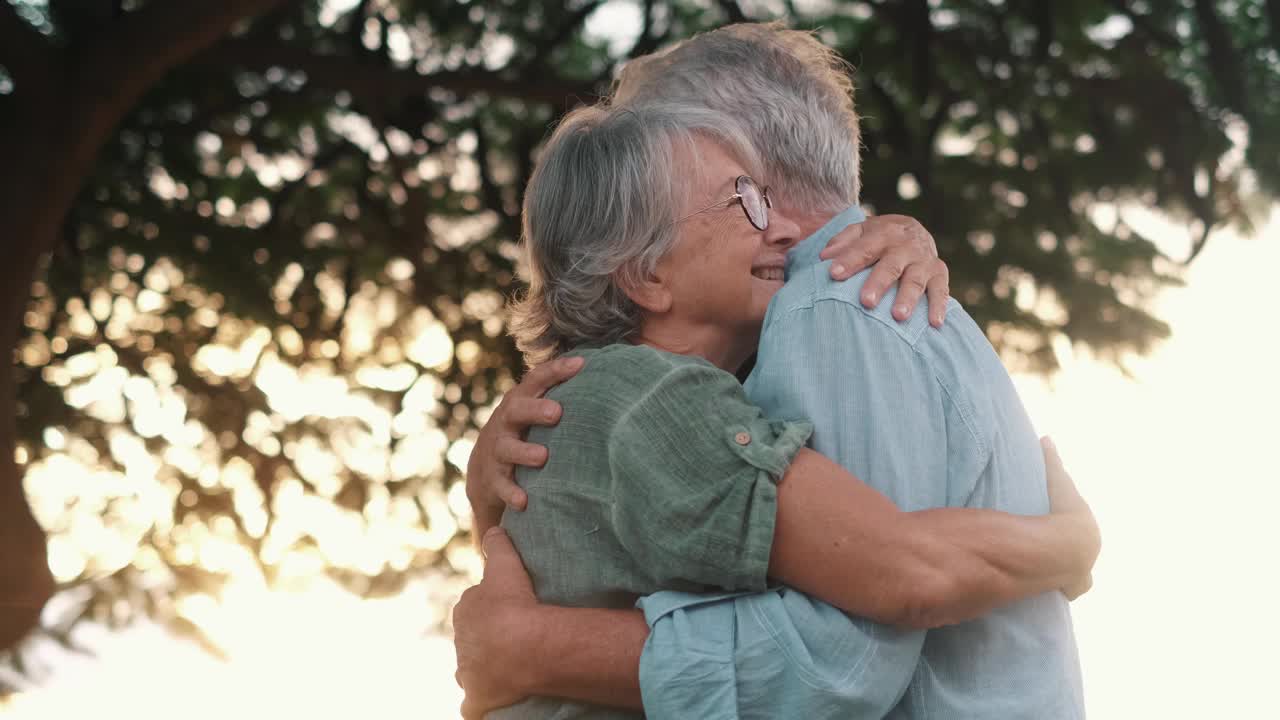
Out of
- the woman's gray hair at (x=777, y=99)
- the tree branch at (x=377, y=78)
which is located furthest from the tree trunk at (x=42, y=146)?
the woman's gray hair at (x=777, y=99)

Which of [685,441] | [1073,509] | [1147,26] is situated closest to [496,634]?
[685,441]

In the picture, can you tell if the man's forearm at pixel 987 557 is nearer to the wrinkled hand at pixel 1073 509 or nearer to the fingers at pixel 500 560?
the wrinkled hand at pixel 1073 509

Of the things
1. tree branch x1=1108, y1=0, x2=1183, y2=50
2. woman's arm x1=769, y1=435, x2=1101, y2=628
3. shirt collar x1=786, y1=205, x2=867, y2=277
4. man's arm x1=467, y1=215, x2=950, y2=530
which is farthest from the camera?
tree branch x1=1108, y1=0, x2=1183, y2=50

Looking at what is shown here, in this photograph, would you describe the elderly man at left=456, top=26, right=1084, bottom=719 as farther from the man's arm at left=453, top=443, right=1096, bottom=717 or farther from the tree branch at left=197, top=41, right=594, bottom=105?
the tree branch at left=197, top=41, right=594, bottom=105

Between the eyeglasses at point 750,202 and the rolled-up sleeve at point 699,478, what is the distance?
366 mm

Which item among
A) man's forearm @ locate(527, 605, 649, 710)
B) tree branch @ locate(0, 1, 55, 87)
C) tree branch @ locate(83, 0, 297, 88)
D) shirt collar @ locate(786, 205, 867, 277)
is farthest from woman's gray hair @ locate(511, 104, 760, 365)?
tree branch @ locate(0, 1, 55, 87)

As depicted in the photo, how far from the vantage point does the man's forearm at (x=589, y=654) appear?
151cm

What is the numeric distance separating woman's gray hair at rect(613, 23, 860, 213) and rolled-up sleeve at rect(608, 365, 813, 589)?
1.64ft

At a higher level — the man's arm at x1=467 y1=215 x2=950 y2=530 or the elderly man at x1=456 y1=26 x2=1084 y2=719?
the man's arm at x1=467 y1=215 x2=950 y2=530

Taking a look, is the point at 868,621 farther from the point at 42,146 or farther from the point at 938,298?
the point at 42,146

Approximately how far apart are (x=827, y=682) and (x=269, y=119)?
4.16 meters

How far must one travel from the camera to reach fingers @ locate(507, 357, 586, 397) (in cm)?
170

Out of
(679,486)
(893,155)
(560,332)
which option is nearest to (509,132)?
(893,155)

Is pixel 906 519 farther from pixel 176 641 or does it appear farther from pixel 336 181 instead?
pixel 336 181
